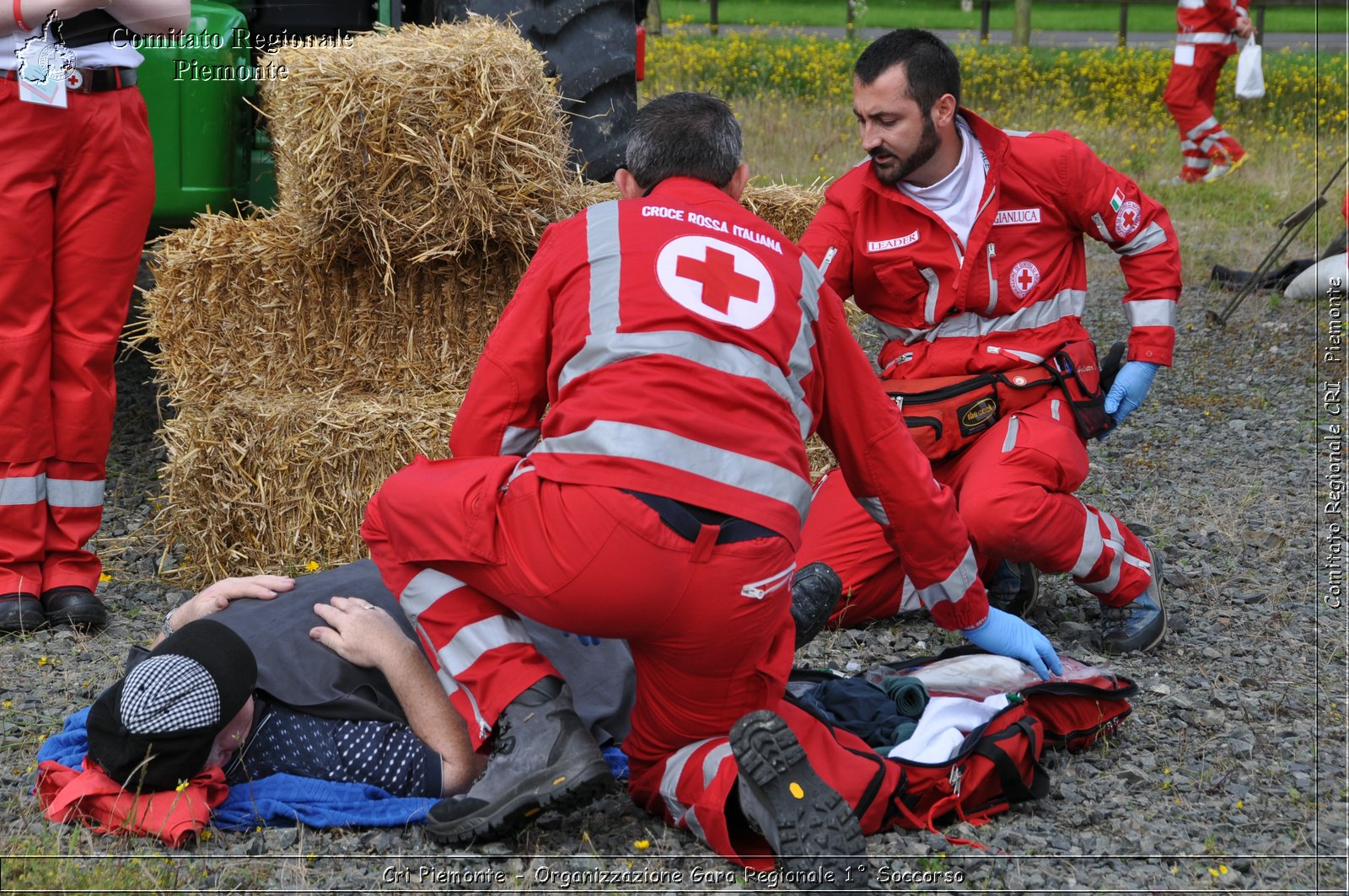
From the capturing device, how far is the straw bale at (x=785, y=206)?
5.42 meters

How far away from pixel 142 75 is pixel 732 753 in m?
3.45

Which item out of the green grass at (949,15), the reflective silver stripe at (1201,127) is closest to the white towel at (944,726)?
the reflective silver stripe at (1201,127)

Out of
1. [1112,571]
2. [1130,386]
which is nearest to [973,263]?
[1130,386]

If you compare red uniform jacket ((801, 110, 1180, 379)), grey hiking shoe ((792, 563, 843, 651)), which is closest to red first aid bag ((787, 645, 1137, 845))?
grey hiking shoe ((792, 563, 843, 651))

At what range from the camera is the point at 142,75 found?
15.6 feet

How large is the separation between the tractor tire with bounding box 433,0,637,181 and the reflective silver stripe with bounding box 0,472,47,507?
2.19 metres

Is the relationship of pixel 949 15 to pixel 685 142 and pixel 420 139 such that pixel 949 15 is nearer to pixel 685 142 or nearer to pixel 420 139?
pixel 420 139

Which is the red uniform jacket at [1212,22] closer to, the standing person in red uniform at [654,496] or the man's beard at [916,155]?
the man's beard at [916,155]

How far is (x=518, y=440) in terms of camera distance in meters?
2.94

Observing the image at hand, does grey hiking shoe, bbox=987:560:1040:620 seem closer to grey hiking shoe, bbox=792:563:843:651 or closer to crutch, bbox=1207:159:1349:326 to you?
grey hiking shoe, bbox=792:563:843:651

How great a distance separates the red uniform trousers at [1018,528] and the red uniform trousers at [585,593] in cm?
112

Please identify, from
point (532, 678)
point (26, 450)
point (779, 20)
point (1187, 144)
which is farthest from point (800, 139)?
point (779, 20)

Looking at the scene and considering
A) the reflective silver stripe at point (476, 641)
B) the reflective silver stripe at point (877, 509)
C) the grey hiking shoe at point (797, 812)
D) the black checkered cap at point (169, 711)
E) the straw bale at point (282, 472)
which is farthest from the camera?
the straw bale at point (282, 472)

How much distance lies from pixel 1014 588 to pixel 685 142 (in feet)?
6.61
